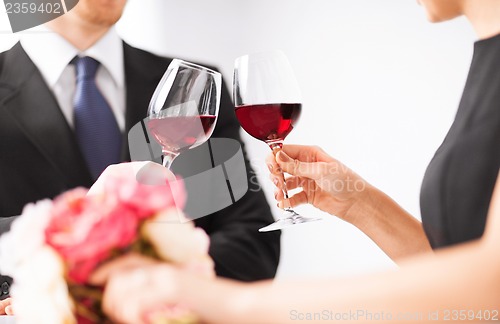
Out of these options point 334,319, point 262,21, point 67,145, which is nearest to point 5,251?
point 334,319

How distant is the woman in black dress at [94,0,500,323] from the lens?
445 mm

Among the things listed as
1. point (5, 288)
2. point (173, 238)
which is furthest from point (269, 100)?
point (5, 288)

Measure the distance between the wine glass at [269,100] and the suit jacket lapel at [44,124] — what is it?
465 mm

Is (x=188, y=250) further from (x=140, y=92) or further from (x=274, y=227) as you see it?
(x=140, y=92)

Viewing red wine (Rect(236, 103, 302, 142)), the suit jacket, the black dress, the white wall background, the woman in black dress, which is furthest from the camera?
the suit jacket

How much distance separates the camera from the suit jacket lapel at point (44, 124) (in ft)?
3.84

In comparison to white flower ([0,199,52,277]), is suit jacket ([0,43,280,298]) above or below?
below

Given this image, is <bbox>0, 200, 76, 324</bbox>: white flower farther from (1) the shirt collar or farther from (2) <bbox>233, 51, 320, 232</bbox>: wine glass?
(1) the shirt collar

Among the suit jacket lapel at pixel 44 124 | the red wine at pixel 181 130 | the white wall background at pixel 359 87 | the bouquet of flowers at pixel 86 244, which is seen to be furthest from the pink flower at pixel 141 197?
the suit jacket lapel at pixel 44 124

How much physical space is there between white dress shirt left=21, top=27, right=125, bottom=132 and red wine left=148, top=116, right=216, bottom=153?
16.6 inches

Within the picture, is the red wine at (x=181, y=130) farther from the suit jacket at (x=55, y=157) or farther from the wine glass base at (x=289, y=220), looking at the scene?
the suit jacket at (x=55, y=157)

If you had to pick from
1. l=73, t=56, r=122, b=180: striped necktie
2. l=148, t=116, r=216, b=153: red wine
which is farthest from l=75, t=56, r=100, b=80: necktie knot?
l=148, t=116, r=216, b=153: red wine

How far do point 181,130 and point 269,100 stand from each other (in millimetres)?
130

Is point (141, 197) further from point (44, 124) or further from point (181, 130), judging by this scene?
point (44, 124)
